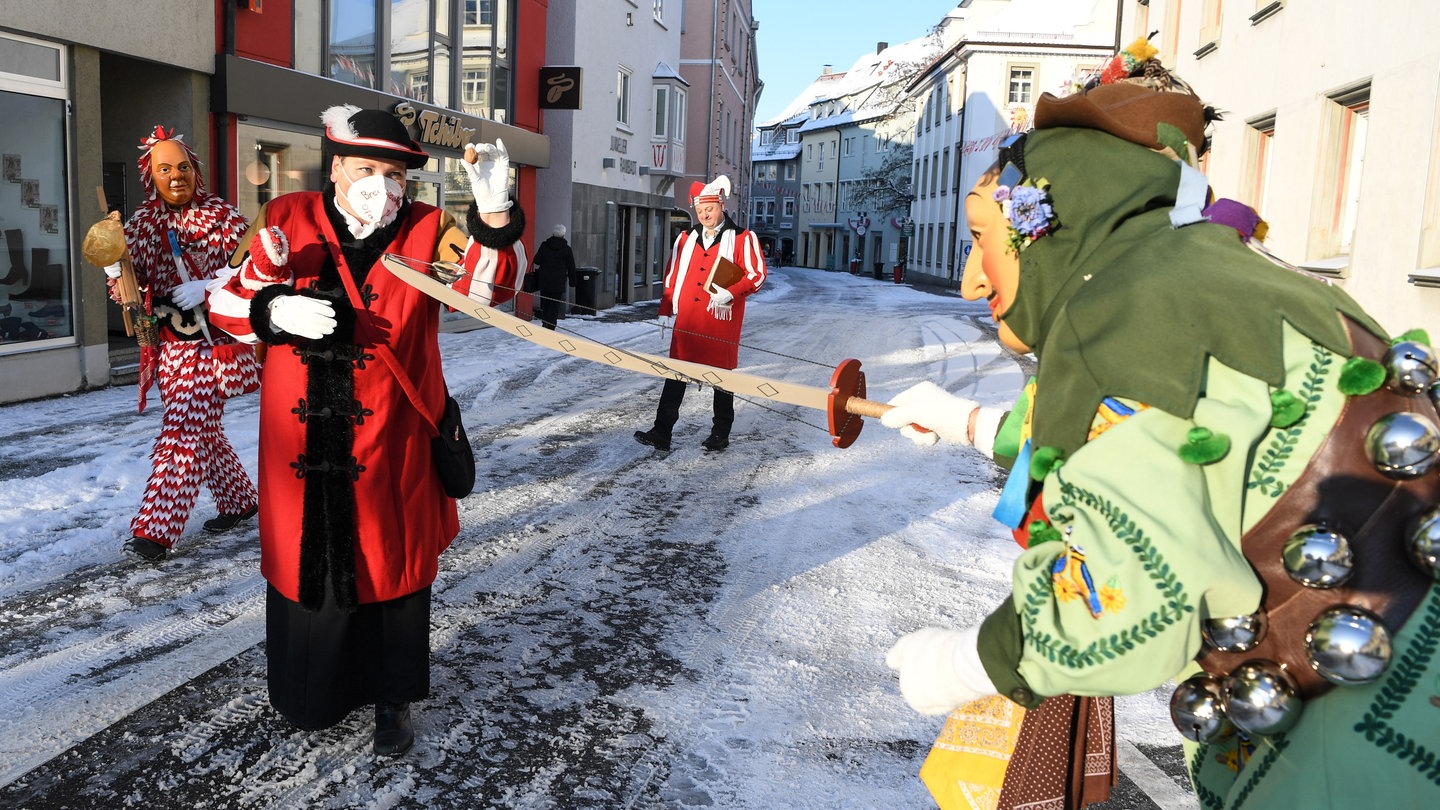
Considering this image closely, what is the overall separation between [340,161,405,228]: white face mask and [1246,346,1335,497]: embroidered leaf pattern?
2528 mm

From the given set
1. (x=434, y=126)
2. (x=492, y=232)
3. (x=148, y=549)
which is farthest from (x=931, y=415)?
(x=434, y=126)

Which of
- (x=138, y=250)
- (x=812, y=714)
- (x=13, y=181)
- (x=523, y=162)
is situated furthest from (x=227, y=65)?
(x=812, y=714)

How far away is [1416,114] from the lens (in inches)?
384

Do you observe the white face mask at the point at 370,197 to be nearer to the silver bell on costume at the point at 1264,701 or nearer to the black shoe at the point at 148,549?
the black shoe at the point at 148,549

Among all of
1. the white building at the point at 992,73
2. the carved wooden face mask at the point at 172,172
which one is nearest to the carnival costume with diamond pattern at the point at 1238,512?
the carved wooden face mask at the point at 172,172

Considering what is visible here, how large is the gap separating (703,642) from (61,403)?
7.17m

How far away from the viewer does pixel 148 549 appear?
15.6ft

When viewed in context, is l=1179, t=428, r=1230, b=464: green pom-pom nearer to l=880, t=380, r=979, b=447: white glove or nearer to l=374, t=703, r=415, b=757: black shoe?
l=880, t=380, r=979, b=447: white glove

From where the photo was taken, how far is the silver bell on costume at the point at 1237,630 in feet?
4.52

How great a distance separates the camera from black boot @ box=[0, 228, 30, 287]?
914 centimetres

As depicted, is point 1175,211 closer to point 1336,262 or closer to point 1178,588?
point 1178,588

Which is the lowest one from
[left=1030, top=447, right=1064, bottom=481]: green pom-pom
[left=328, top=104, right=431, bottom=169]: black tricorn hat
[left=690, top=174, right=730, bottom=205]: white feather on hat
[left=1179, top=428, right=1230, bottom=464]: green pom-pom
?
[left=1030, top=447, right=1064, bottom=481]: green pom-pom

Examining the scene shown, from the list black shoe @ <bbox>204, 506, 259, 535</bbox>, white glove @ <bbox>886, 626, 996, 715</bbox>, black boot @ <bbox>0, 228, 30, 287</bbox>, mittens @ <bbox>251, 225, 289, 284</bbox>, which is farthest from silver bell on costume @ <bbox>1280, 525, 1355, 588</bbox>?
black boot @ <bbox>0, 228, 30, 287</bbox>

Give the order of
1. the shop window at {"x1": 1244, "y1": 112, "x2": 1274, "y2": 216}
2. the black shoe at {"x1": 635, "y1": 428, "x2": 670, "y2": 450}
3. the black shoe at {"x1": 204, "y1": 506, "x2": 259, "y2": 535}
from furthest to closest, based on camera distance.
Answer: the shop window at {"x1": 1244, "y1": 112, "x2": 1274, "y2": 216} → the black shoe at {"x1": 635, "y1": 428, "x2": 670, "y2": 450} → the black shoe at {"x1": 204, "y1": 506, "x2": 259, "y2": 535}
